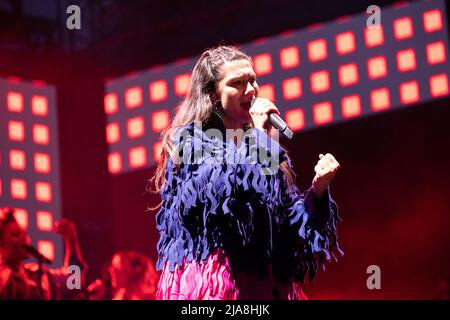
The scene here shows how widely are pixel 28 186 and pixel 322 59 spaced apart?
1.84 meters

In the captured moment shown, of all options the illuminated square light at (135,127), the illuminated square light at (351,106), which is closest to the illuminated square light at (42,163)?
the illuminated square light at (135,127)

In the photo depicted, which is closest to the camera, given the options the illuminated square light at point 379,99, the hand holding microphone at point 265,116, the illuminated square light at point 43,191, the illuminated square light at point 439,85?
the hand holding microphone at point 265,116

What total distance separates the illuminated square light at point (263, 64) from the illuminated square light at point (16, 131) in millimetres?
1418

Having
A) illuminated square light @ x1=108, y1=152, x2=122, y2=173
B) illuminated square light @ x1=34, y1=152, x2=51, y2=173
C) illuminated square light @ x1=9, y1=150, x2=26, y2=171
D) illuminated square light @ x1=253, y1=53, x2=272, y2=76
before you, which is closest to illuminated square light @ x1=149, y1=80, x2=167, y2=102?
illuminated square light @ x1=108, y1=152, x2=122, y2=173

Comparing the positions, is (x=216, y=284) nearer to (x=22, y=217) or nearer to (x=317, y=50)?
(x=317, y=50)

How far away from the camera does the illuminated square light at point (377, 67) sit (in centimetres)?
436

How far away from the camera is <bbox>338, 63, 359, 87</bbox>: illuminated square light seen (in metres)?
4.41

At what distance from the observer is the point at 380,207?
4535 mm

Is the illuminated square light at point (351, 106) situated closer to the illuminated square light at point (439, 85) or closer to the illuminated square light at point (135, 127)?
the illuminated square light at point (439, 85)

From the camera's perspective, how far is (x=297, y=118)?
14.9ft

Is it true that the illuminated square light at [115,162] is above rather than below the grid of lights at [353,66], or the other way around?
below

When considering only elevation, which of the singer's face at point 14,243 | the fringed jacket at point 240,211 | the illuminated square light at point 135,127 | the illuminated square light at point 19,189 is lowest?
the fringed jacket at point 240,211
